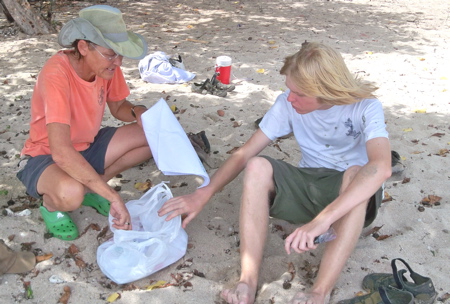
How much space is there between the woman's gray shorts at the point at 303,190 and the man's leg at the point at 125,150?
39.8 inches

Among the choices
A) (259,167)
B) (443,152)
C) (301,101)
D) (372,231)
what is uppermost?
(301,101)

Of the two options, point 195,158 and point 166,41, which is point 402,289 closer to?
point 195,158

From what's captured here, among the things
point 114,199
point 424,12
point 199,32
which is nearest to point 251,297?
point 114,199

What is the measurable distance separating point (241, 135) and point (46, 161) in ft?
6.11

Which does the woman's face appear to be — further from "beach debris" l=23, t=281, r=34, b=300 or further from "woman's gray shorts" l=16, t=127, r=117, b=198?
"beach debris" l=23, t=281, r=34, b=300

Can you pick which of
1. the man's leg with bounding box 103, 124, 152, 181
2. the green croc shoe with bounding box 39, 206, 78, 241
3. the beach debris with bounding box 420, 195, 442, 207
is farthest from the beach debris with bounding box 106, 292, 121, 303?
the beach debris with bounding box 420, 195, 442, 207

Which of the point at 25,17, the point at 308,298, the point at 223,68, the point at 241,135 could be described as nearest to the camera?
the point at 308,298

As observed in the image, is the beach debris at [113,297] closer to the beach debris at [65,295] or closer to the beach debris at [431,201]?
the beach debris at [65,295]

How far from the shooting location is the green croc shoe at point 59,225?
9.08 feet

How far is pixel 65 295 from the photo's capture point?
2.36 metres

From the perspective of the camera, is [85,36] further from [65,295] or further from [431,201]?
[431,201]

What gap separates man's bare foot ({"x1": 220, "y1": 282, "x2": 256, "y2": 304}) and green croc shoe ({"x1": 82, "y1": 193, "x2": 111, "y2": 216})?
1.06 metres

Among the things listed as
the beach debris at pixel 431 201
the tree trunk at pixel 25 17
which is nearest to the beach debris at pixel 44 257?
the beach debris at pixel 431 201

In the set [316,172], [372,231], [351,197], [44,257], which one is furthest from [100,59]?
[372,231]
